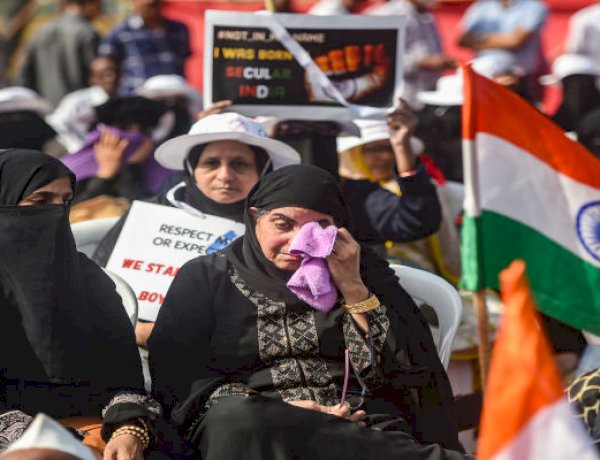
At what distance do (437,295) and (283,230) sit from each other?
0.86 meters

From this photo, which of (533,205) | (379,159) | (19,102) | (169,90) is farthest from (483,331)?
(169,90)

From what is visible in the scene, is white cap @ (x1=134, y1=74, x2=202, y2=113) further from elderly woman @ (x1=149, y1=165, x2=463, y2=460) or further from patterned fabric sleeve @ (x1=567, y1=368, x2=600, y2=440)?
patterned fabric sleeve @ (x1=567, y1=368, x2=600, y2=440)

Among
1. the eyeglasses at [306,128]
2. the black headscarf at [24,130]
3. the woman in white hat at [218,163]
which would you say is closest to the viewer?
the woman in white hat at [218,163]

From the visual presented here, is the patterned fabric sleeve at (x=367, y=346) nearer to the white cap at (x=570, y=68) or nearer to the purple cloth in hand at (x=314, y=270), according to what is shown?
the purple cloth in hand at (x=314, y=270)

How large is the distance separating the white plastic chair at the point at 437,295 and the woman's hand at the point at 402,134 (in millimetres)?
940

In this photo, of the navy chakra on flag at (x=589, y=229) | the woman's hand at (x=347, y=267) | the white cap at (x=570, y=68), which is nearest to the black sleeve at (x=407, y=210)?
the navy chakra on flag at (x=589, y=229)

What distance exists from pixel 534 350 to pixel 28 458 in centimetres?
136

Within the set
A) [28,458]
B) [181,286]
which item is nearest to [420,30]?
[181,286]

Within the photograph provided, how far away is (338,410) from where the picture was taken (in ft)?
15.9

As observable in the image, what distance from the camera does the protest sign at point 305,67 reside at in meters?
6.73

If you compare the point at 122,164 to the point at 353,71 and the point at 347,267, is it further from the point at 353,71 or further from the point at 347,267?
the point at 347,267

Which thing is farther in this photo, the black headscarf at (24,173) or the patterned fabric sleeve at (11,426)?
the black headscarf at (24,173)

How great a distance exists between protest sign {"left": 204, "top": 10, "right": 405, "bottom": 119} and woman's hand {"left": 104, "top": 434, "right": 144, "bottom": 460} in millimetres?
2423

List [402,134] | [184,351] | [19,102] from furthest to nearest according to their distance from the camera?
1. [19,102]
2. [402,134]
3. [184,351]
